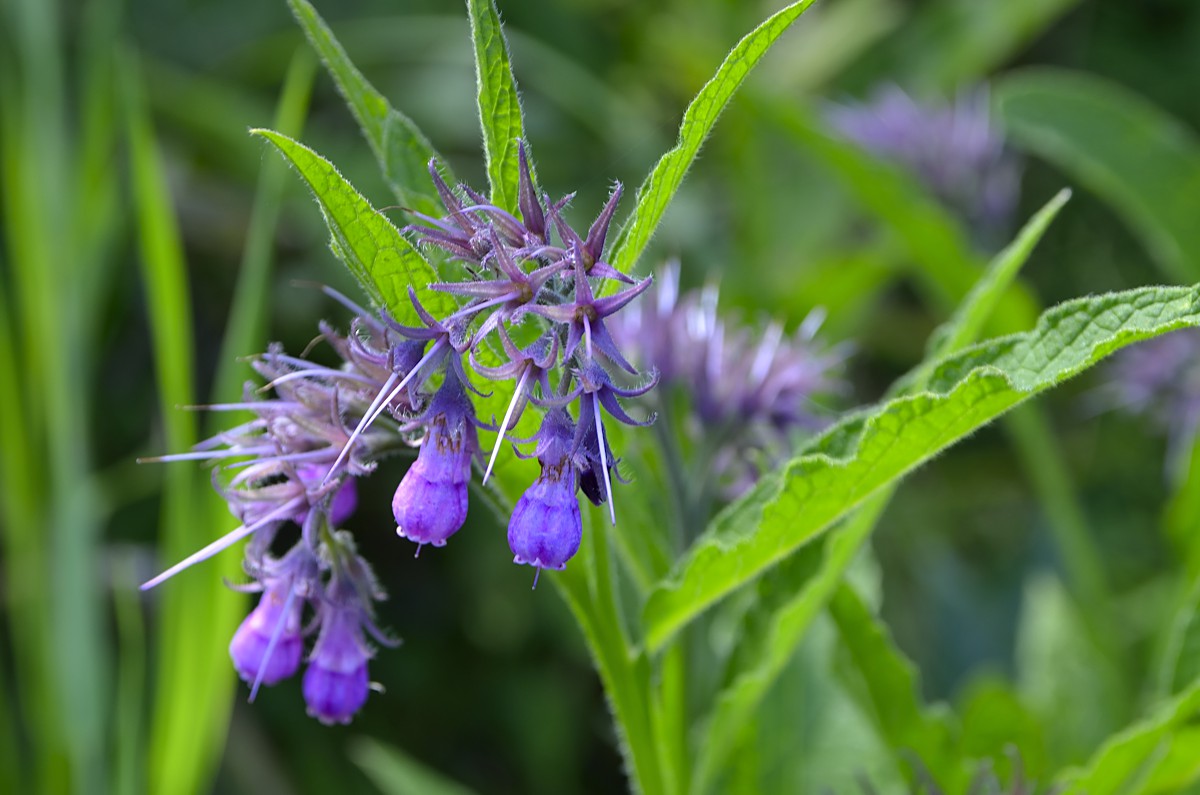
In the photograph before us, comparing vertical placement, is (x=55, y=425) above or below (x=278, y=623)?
above

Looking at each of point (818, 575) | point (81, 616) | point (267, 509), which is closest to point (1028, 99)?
point (818, 575)

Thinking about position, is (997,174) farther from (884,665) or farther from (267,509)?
(267,509)

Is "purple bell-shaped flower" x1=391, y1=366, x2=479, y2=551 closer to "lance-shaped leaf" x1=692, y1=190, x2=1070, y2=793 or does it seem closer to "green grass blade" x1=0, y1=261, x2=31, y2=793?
"lance-shaped leaf" x1=692, y1=190, x2=1070, y2=793

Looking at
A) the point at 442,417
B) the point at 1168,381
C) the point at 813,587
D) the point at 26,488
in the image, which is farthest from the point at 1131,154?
the point at 26,488

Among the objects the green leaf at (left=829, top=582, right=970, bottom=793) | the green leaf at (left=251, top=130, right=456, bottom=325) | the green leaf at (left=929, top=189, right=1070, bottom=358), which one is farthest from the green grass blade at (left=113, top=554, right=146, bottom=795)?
the green leaf at (left=929, top=189, right=1070, bottom=358)

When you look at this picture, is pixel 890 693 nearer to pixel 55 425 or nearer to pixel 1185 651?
pixel 1185 651

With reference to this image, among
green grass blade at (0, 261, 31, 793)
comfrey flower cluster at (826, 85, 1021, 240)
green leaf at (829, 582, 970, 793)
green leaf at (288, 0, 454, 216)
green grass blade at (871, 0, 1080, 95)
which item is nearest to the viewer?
green leaf at (288, 0, 454, 216)

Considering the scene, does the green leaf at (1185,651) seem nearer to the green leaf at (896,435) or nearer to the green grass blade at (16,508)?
the green leaf at (896,435)

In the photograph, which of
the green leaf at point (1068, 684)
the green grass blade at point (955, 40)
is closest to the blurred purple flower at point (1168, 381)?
the green leaf at point (1068, 684)
